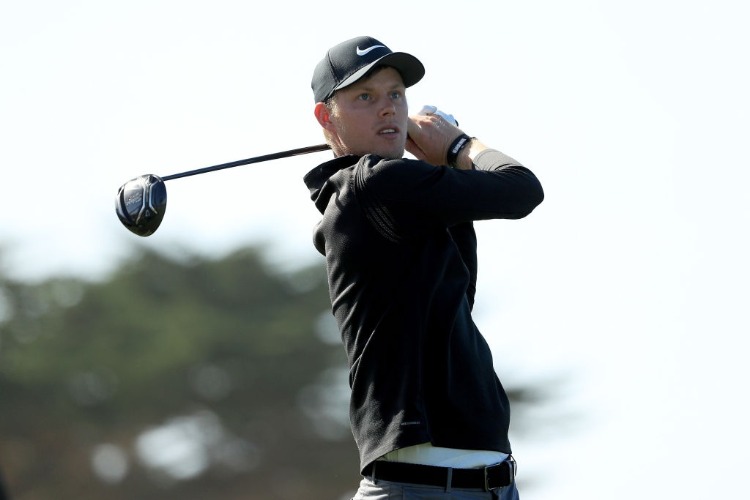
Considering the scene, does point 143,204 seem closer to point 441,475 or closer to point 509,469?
point 441,475

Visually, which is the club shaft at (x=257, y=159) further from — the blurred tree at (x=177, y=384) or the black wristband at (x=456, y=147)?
the blurred tree at (x=177, y=384)

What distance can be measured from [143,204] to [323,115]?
0.82 meters

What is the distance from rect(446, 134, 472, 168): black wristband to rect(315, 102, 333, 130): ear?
1.71ft

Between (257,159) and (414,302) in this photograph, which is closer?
(414,302)

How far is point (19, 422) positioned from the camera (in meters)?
40.7

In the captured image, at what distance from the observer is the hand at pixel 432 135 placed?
739cm

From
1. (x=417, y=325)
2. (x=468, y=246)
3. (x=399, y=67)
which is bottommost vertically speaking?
(x=417, y=325)

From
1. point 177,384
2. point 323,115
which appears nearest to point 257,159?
point 323,115

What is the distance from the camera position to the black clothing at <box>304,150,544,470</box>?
6.59m

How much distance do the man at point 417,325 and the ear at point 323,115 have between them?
0.45 metres

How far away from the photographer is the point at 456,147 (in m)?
7.37

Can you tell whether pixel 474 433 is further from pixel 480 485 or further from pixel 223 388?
pixel 223 388

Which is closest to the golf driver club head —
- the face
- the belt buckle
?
the face

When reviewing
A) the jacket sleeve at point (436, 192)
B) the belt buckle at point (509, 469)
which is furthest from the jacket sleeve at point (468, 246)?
the belt buckle at point (509, 469)
